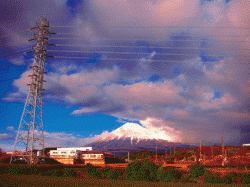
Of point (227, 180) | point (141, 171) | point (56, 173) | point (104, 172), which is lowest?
point (227, 180)

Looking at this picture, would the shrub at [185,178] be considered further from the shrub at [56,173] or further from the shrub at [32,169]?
the shrub at [32,169]

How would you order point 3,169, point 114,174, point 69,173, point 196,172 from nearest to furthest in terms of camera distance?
point 114,174, point 196,172, point 69,173, point 3,169

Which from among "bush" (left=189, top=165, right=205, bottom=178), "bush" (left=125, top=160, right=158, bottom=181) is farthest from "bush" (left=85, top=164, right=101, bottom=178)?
"bush" (left=189, top=165, right=205, bottom=178)

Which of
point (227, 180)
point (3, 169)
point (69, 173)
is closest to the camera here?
point (227, 180)

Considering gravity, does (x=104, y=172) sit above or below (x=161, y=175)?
below

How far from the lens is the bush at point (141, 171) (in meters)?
26.7

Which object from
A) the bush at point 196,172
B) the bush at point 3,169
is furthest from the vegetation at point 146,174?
the bush at point 3,169

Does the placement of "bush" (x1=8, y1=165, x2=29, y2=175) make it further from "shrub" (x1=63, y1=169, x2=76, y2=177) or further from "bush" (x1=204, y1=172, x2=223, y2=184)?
"bush" (x1=204, y1=172, x2=223, y2=184)

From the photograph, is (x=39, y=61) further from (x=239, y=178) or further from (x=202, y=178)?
(x=239, y=178)

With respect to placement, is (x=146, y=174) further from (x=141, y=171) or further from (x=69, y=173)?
(x=69, y=173)

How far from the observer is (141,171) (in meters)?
27.0

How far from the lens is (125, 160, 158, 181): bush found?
2672 cm

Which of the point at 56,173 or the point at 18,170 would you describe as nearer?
the point at 56,173

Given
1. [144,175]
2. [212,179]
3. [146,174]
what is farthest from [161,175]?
[212,179]
